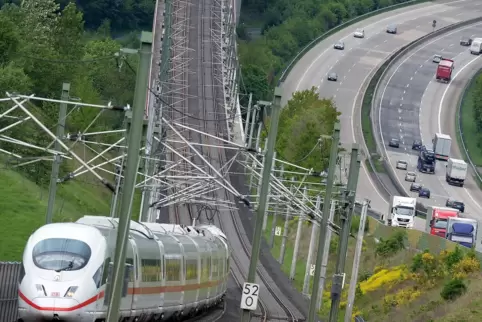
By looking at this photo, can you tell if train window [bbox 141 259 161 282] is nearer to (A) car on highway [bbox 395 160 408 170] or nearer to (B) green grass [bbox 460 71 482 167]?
(A) car on highway [bbox 395 160 408 170]

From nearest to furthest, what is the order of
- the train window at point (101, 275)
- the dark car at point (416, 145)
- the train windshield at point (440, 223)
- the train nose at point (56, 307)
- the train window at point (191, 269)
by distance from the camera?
the train nose at point (56, 307) → the train window at point (101, 275) → the train window at point (191, 269) → the train windshield at point (440, 223) → the dark car at point (416, 145)

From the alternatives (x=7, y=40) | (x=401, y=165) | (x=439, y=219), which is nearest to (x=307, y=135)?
(x=439, y=219)

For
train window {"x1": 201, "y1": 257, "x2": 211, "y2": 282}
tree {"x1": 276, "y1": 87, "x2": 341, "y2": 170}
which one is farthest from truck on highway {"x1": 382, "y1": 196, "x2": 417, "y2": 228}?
train window {"x1": 201, "y1": 257, "x2": 211, "y2": 282}

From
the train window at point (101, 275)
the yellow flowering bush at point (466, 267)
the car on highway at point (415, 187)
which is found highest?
the train window at point (101, 275)

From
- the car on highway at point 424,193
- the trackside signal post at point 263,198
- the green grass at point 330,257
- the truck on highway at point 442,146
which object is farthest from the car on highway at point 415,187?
the trackside signal post at point 263,198

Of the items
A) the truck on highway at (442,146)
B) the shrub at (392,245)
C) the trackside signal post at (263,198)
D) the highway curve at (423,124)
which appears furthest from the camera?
the truck on highway at (442,146)

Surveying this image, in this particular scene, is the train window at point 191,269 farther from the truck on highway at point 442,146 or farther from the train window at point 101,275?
the truck on highway at point 442,146

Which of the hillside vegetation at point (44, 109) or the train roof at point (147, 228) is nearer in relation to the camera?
the train roof at point (147, 228)

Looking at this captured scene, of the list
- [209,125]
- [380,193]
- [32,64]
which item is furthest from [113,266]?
[380,193]

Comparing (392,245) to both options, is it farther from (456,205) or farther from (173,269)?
(456,205)
